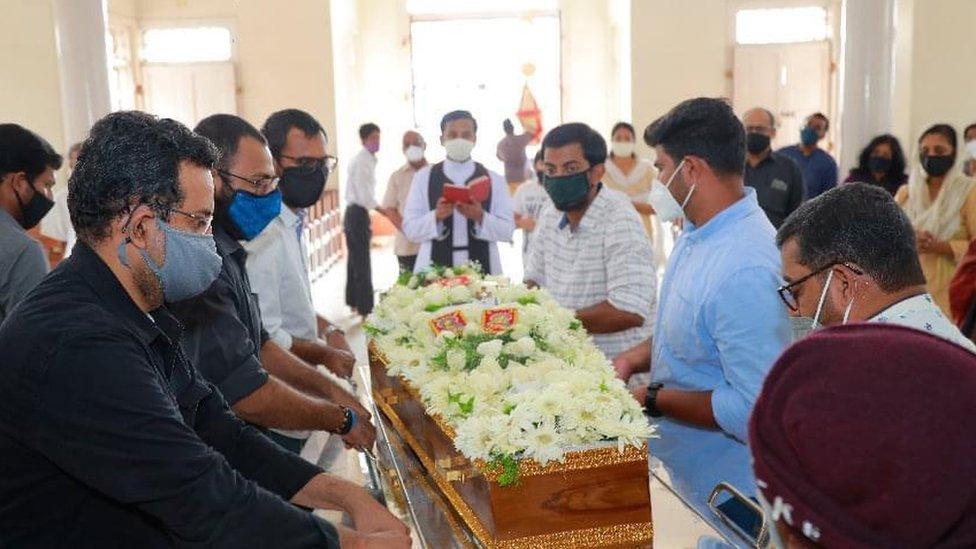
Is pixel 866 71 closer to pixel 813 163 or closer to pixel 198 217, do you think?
pixel 813 163

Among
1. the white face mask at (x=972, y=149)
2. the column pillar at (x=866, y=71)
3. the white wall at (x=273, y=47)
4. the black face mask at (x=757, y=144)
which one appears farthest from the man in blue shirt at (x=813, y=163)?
the white wall at (x=273, y=47)

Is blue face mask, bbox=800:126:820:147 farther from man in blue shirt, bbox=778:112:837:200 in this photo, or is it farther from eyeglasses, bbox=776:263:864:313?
eyeglasses, bbox=776:263:864:313

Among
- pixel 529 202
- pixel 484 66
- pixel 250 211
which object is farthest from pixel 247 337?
pixel 484 66

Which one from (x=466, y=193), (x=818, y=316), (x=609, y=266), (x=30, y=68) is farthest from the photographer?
(x=30, y=68)

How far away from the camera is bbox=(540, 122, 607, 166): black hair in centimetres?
427

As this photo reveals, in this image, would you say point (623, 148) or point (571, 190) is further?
point (623, 148)

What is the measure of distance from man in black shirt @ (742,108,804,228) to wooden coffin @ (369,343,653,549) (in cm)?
467

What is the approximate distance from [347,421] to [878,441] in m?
2.15

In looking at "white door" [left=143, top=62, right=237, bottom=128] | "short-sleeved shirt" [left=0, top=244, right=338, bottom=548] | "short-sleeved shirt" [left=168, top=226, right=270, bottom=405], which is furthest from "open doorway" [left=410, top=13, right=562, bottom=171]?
"short-sleeved shirt" [left=0, top=244, right=338, bottom=548]

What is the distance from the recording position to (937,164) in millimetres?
6488

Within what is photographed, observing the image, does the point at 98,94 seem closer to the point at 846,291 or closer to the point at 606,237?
the point at 606,237

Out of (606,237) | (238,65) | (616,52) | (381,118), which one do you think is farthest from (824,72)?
(606,237)

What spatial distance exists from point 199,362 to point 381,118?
1612 centimetres

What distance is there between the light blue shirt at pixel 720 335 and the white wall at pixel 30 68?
1091 cm
